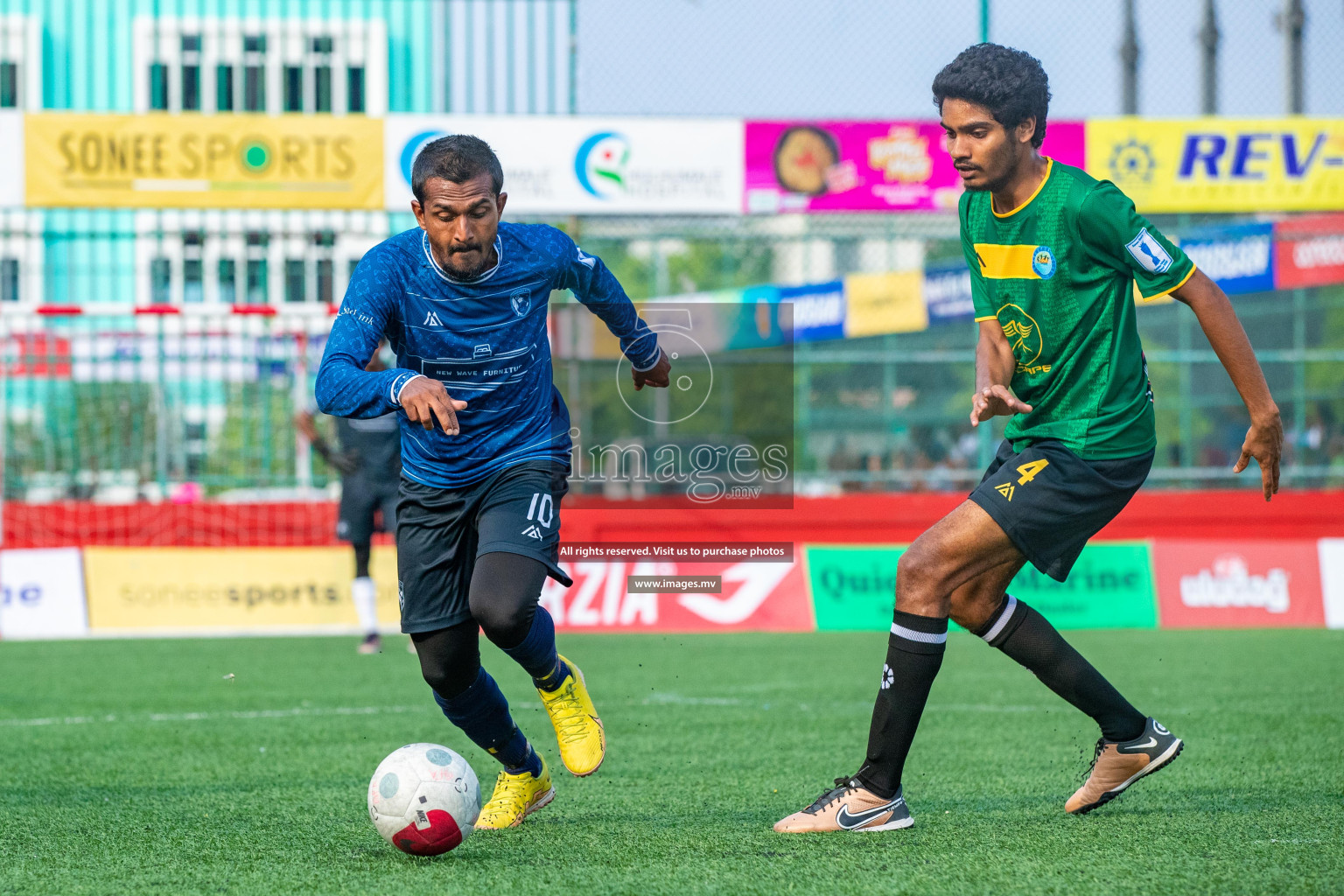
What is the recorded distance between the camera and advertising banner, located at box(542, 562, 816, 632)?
488 inches

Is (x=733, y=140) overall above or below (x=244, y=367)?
above

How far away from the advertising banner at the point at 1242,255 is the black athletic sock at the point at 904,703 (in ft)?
46.3

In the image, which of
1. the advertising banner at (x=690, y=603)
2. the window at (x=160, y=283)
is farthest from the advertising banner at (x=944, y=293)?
the window at (x=160, y=283)

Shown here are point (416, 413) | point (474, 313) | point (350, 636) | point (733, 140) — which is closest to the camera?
point (416, 413)

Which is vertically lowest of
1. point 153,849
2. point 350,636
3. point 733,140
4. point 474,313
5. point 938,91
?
point 350,636

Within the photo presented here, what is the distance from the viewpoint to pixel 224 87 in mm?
20234

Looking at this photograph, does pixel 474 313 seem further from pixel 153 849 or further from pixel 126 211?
pixel 126 211

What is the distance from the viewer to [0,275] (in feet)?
48.7

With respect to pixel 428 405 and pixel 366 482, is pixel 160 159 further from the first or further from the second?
pixel 428 405

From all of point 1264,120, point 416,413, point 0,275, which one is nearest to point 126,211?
point 0,275

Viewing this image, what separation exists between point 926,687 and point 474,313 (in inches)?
67.2

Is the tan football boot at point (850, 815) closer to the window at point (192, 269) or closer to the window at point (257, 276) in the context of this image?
the window at point (192, 269)

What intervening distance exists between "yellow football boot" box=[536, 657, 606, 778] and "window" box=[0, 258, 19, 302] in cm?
1207

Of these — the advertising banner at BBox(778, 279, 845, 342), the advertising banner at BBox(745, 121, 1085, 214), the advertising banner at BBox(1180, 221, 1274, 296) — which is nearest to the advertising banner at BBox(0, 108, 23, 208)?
the advertising banner at BBox(745, 121, 1085, 214)
